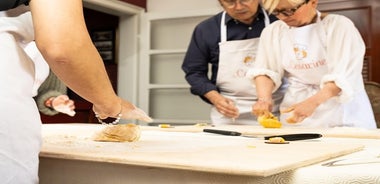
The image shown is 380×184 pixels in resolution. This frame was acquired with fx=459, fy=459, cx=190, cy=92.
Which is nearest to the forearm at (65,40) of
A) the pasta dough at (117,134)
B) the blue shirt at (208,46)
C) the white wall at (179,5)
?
the pasta dough at (117,134)

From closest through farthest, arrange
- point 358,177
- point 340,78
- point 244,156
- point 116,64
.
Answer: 1. point 358,177
2. point 244,156
3. point 340,78
4. point 116,64

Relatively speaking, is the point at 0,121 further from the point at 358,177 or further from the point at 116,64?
the point at 116,64

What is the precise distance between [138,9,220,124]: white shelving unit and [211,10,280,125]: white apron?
1.34 meters

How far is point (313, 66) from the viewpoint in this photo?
1.81m

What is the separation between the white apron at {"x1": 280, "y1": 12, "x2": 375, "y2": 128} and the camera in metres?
1.77

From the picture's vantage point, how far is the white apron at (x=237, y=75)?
84.7 inches

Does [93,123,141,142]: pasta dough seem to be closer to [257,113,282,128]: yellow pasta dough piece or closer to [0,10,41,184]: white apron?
[0,10,41,184]: white apron

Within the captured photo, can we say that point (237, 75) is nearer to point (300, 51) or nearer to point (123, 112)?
point (300, 51)

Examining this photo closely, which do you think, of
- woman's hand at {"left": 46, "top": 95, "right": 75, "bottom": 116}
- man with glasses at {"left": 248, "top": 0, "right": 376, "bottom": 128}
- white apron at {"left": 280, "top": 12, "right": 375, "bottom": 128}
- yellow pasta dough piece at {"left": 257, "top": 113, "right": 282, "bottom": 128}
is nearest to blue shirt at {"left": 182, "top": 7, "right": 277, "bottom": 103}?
→ man with glasses at {"left": 248, "top": 0, "right": 376, "bottom": 128}

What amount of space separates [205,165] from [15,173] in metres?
0.26

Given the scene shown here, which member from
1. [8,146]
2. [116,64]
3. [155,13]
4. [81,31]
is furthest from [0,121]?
[116,64]

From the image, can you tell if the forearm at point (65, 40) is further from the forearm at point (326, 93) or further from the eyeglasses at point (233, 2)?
the eyeglasses at point (233, 2)

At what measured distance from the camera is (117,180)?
0.75 meters

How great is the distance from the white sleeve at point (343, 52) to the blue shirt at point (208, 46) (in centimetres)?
43
